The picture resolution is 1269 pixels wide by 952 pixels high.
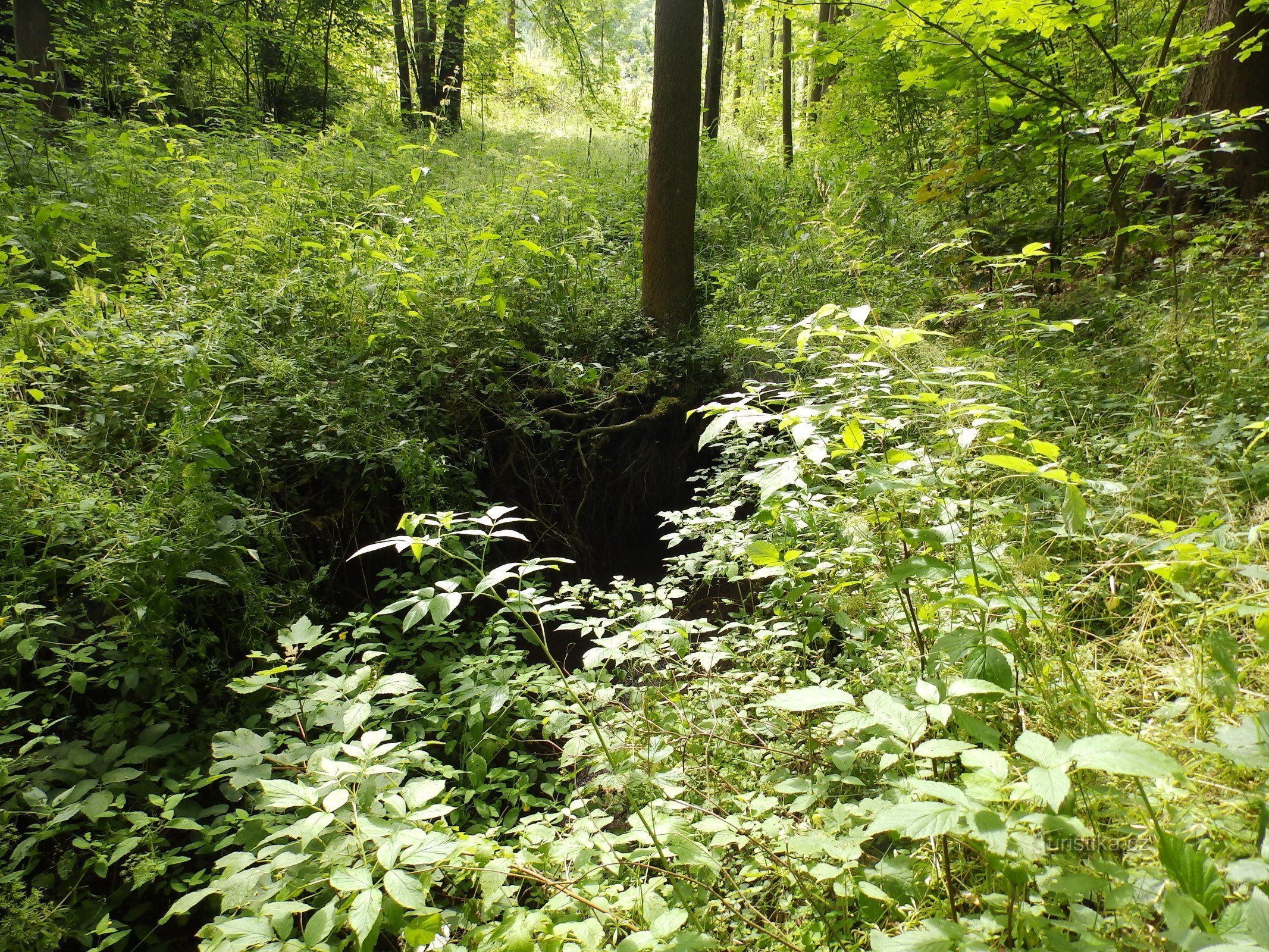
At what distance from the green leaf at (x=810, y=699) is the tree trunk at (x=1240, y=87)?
6.17m

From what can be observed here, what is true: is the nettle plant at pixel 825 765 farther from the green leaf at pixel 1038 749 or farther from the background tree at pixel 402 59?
the background tree at pixel 402 59

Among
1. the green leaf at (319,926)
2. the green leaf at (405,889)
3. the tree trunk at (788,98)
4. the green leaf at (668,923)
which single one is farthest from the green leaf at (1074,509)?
the tree trunk at (788,98)

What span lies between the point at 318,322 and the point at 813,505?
3301 millimetres

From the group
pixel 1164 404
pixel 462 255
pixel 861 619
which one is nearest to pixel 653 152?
pixel 462 255

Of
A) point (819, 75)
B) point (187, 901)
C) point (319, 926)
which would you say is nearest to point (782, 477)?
point (319, 926)

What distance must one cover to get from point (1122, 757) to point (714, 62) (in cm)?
1301

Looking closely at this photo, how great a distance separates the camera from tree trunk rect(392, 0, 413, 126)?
1051cm

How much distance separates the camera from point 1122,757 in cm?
95

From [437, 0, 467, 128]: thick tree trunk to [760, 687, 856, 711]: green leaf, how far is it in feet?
39.5

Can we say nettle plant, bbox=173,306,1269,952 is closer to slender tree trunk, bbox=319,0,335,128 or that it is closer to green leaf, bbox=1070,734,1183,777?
green leaf, bbox=1070,734,1183,777

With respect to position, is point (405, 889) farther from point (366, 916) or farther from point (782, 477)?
point (782, 477)

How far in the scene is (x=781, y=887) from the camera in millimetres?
1569

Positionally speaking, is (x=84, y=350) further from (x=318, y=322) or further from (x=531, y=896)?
(x=531, y=896)

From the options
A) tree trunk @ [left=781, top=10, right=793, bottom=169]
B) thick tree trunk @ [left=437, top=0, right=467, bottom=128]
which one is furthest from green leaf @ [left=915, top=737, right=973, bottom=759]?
thick tree trunk @ [left=437, top=0, right=467, bottom=128]
